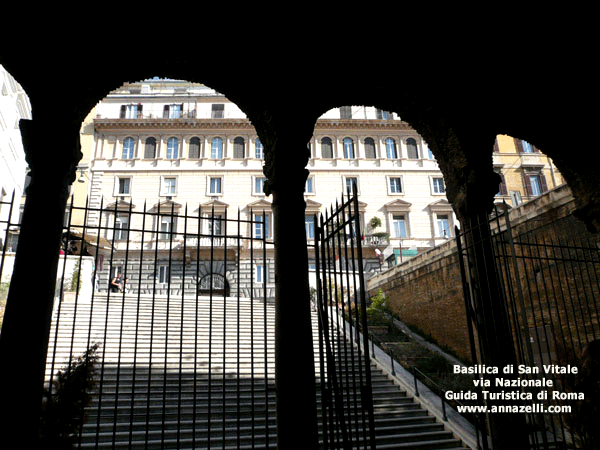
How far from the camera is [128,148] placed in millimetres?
26812

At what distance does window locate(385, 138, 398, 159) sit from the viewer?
2731 centimetres

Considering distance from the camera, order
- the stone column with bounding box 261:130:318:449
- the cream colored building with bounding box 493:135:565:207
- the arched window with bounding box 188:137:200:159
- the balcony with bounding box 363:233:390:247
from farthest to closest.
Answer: the arched window with bounding box 188:137:200:159
the cream colored building with bounding box 493:135:565:207
the balcony with bounding box 363:233:390:247
the stone column with bounding box 261:130:318:449

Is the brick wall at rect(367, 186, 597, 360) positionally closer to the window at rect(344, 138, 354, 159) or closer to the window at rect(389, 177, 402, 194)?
the window at rect(389, 177, 402, 194)

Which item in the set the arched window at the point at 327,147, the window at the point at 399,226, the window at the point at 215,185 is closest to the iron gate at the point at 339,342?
the window at the point at 399,226

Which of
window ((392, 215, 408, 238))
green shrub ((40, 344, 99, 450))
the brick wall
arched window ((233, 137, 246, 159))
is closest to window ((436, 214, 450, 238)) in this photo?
window ((392, 215, 408, 238))

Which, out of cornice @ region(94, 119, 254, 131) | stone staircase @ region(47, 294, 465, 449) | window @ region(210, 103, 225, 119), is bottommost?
stone staircase @ region(47, 294, 465, 449)

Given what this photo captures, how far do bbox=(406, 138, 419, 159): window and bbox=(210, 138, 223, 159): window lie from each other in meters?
11.9

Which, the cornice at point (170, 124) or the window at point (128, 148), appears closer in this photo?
the cornice at point (170, 124)

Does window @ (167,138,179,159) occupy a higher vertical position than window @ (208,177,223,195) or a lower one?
higher

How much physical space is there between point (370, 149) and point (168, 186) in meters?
12.8

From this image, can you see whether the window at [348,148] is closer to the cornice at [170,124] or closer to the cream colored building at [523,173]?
the cornice at [170,124]

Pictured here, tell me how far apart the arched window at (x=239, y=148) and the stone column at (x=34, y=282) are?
916 inches

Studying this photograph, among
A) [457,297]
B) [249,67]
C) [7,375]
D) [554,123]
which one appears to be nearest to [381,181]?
[457,297]

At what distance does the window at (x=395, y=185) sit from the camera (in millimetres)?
26875
